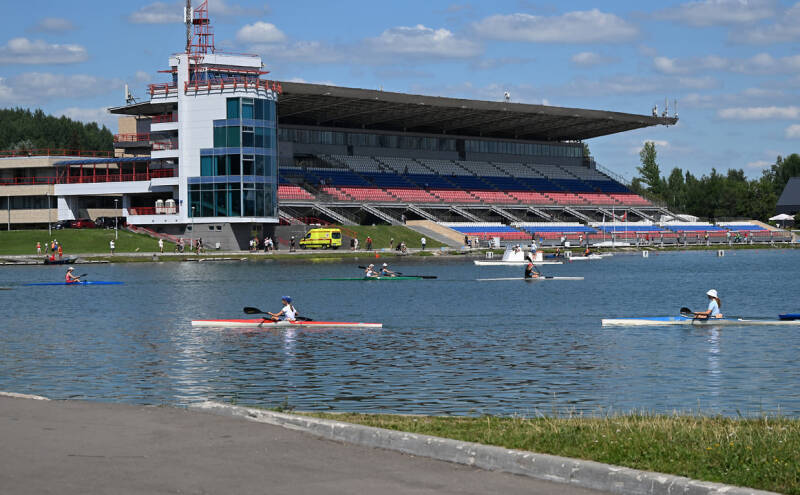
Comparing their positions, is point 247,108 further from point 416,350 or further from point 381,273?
point 416,350

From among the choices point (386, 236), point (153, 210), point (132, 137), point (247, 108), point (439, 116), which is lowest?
point (386, 236)

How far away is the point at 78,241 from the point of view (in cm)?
9988

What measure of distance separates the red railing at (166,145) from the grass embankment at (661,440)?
312 feet

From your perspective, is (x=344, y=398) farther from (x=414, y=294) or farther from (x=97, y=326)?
(x=414, y=294)

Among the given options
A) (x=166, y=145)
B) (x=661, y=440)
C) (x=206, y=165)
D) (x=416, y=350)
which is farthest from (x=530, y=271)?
(x=166, y=145)

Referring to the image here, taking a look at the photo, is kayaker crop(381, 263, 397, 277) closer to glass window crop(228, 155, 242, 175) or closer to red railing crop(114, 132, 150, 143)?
glass window crop(228, 155, 242, 175)

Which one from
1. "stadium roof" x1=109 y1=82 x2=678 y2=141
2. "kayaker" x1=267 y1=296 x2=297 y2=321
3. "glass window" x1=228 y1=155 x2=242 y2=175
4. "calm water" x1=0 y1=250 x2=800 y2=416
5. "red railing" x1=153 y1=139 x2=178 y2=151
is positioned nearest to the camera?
"calm water" x1=0 y1=250 x2=800 y2=416

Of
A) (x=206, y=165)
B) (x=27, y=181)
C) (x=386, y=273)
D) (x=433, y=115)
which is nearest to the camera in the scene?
(x=386, y=273)

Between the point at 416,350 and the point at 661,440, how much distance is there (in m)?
18.4

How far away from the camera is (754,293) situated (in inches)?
2207

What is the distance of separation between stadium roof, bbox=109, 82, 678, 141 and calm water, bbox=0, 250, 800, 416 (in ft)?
181

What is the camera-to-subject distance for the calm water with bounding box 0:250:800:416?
2181 cm

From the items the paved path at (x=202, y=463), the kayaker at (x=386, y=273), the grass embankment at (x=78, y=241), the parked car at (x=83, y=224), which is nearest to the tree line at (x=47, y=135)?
the parked car at (x=83, y=224)

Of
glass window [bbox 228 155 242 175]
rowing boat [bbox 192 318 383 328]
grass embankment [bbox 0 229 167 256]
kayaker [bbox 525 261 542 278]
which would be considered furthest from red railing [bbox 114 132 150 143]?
rowing boat [bbox 192 318 383 328]
